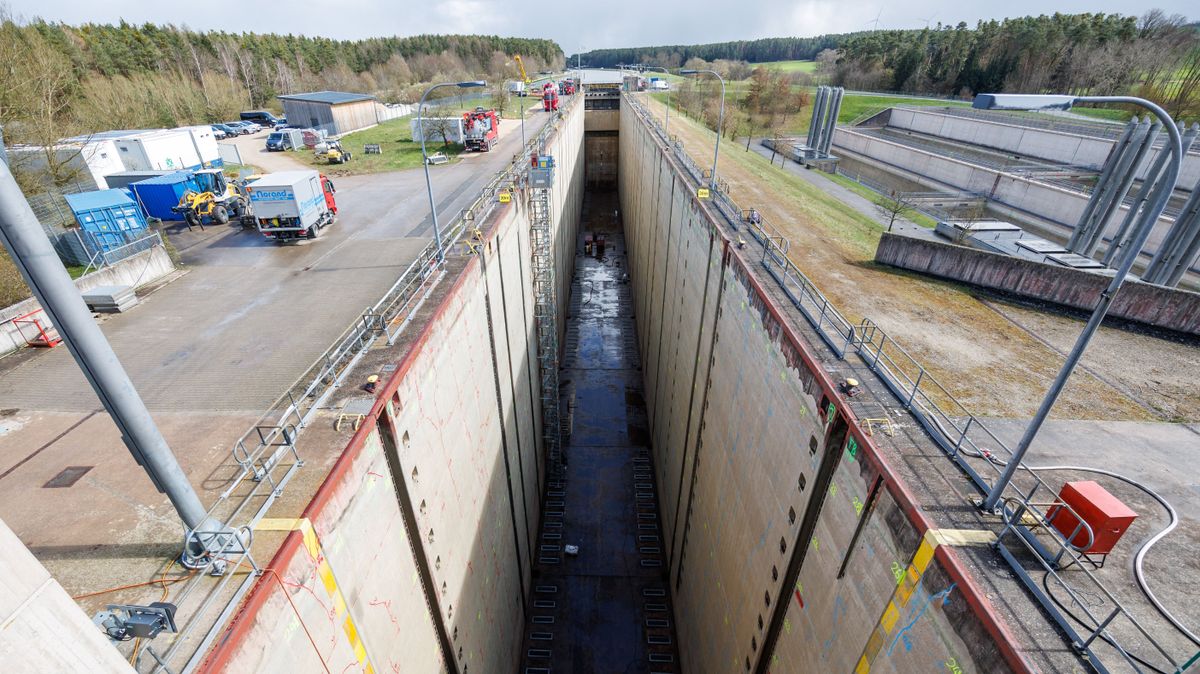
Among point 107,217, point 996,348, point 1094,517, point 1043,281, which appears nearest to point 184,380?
point 107,217

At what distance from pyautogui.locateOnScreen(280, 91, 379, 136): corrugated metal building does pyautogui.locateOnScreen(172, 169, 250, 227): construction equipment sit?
3319cm

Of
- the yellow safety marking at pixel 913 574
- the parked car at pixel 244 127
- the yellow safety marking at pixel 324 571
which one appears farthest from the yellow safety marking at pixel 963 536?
the parked car at pixel 244 127

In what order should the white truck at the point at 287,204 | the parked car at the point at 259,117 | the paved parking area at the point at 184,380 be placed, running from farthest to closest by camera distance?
the parked car at the point at 259,117, the white truck at the point at 287,204, the paved parking area at the point at 184,380

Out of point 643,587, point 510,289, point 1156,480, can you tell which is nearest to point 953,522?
point 1156,480

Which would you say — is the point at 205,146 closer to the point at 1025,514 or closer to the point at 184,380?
the point at 184,380

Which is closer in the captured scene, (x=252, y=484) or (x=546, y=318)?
(x=252, y=484)

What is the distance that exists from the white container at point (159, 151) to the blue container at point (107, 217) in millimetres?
18512

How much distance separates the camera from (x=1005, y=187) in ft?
152

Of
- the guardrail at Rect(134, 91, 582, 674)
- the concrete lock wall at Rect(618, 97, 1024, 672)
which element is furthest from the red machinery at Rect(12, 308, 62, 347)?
the concrete lock wall at Rect(618, 97, 1024, 672)

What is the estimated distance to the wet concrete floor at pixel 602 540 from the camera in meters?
18.1

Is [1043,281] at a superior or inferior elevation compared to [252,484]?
inferior

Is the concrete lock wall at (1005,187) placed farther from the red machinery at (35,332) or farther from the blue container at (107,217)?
the blue container at (107,217)

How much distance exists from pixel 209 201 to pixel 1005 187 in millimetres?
62025

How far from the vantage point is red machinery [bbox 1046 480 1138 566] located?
6.34 m
